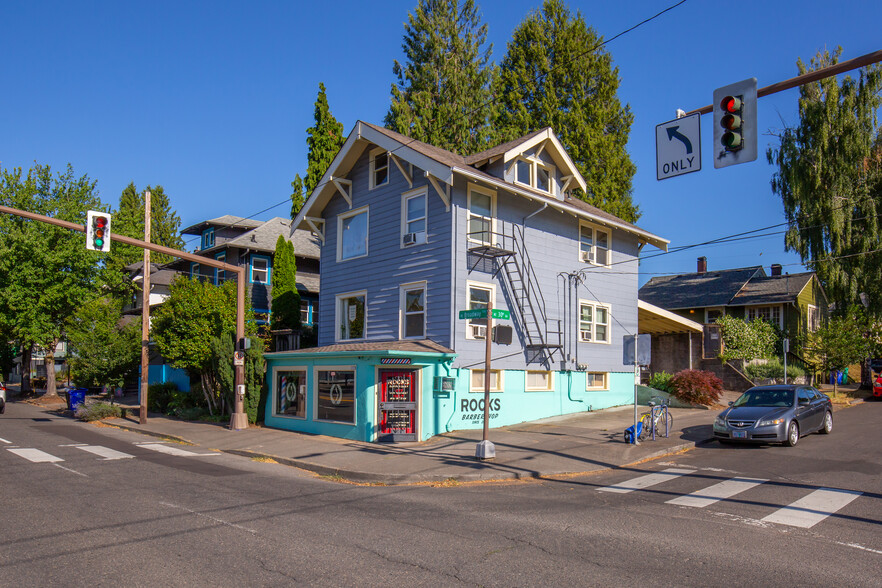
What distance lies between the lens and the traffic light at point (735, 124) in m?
8.23

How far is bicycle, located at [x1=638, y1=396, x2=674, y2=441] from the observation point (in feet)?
52.7

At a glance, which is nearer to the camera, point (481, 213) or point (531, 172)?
point (481, 213)

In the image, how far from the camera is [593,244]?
24172 millimetres

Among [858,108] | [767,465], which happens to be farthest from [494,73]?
[767,465]

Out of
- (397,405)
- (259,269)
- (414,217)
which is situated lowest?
(397,405)

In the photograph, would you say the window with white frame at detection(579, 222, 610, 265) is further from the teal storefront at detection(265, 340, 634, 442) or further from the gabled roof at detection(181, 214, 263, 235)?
the gabled roof at detection(181, 214, 263, 235)

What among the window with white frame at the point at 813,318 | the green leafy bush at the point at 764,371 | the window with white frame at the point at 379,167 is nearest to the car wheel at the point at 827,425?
the green leafy bush at the point at 764,371

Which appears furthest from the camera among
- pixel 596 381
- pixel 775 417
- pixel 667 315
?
pixel 667 315

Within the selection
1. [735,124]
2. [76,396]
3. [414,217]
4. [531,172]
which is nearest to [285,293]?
[76,396]

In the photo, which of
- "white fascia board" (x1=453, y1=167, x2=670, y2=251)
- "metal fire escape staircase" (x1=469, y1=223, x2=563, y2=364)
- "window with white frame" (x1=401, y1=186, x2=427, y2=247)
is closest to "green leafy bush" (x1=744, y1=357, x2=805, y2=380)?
"white fascia board" (x1=453, y1=167, x2=670, y2=251)

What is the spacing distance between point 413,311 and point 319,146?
2012 centimetres

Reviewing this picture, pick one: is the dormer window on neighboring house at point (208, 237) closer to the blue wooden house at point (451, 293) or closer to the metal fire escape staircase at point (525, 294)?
the blue wooden house at point (451, 293)

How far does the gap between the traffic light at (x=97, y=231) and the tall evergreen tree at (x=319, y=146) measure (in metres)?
21.0

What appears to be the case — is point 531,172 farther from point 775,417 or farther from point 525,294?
point 775,417
